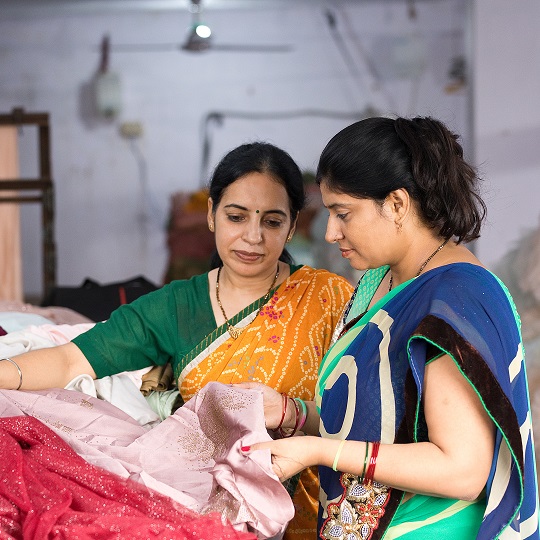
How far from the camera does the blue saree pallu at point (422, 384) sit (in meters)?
1.45

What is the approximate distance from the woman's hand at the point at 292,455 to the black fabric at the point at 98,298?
2.25 metres

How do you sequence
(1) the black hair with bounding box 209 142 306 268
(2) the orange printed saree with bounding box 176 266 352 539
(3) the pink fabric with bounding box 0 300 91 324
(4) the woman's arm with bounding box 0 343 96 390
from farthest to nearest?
(3) the pink fabric with bounding box 0 300 91 324 < (1) the black hair with bounding box 209 142 306 268 < (2) the orange printed saree with bounding box 176 266 352 539 < (4) the woman's arm with bounding box 0 343 96 390

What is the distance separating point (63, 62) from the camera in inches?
269

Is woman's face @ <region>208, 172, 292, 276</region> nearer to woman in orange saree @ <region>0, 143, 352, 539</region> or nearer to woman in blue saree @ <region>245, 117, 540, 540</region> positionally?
woman in orange saree @ <region>0, 143, 352, 539</region>

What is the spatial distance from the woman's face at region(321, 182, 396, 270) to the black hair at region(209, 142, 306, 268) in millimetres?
607

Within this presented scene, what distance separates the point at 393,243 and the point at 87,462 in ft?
2.61

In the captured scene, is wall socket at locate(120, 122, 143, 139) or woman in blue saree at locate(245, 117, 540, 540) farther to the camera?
wall socket at locate(120, 122, 143, 139)

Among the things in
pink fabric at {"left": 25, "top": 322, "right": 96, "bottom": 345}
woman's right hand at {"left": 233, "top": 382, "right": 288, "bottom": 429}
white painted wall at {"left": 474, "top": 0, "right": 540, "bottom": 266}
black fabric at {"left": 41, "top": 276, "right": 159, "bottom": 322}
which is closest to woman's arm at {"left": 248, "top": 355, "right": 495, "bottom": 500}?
woman's right hand at {"left": 233, "top": 382, "right": 288, "bottom": 429}

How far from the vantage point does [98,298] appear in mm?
3857

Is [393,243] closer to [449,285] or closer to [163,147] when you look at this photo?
[449,285]

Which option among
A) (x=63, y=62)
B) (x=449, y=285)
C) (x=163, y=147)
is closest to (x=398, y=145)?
(x=449, y=285)

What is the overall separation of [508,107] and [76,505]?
11.8 feet

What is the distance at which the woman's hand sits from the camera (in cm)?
151

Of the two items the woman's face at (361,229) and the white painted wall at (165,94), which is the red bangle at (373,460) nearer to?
the woman's face at (361,229)
